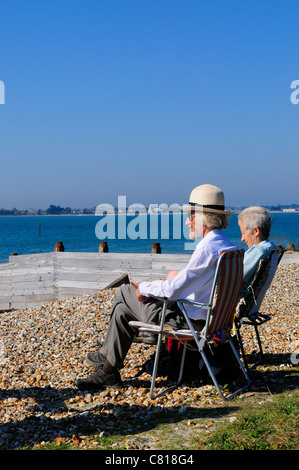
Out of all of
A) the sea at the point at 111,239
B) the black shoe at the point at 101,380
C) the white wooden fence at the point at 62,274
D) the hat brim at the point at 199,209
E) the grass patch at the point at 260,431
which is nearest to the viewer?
the grass patch at the point at 260,431

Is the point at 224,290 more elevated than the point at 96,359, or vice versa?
the point at 224,290

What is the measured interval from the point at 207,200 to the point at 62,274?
7.46 metres

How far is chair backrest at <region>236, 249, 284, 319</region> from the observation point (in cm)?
461

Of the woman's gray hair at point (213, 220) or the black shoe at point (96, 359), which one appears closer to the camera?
the woman's gray hair at point (213, 220)

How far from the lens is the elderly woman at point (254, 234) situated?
183 inches

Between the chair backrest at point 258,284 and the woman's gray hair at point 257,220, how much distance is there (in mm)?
225

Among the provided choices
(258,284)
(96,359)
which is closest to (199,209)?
(258,284)

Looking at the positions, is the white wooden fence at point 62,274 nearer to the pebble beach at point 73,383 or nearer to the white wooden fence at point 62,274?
the white wooden fence at point 62,274

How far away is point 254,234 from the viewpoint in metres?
4.70

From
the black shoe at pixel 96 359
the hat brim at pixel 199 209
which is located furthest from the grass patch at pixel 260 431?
the hat brim at pixel 199 209

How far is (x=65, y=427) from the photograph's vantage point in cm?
379

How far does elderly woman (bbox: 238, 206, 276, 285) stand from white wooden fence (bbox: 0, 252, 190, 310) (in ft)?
19.4

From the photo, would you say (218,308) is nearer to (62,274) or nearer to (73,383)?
(73,383)

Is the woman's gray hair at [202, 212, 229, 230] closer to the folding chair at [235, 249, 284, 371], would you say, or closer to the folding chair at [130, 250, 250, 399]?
the folding chair at [130, 250, 250, 399]
